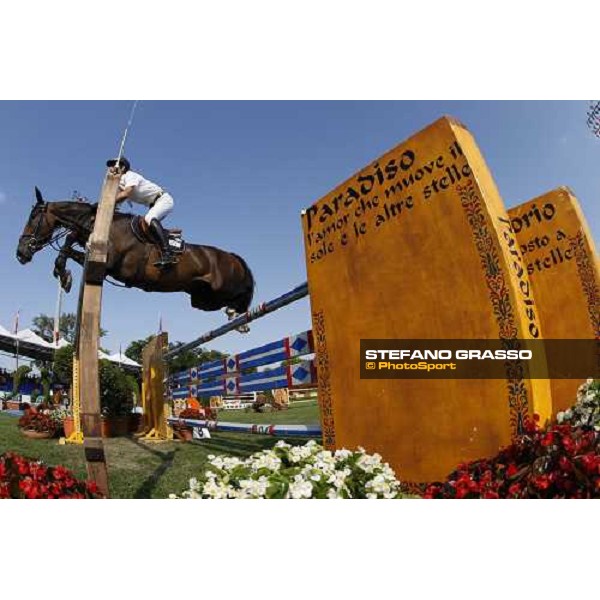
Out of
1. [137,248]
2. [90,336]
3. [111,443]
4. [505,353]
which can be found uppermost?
[137,248]

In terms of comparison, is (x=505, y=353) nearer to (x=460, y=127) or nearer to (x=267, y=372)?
(x=460, y=127)

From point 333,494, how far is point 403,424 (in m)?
0.81

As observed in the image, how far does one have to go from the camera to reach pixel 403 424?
99.0 inches

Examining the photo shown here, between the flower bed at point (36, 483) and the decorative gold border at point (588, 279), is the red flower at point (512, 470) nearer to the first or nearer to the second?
the decorative gold border at point (588, 279)

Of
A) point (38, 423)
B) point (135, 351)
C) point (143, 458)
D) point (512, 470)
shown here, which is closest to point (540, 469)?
point (512, 470)

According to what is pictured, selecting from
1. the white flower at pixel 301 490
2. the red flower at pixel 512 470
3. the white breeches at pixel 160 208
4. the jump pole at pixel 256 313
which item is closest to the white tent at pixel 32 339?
the jump pole at pixel 256 313

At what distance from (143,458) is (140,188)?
2660mm

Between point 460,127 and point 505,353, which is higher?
point 460,127

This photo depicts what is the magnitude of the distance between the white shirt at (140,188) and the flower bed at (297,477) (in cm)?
220

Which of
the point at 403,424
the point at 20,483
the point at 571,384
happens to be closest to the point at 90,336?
the point at 20,483

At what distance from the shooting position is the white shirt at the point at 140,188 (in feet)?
11.3

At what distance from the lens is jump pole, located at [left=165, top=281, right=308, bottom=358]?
138 inches

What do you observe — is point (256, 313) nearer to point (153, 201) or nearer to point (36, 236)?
point (153, 201)

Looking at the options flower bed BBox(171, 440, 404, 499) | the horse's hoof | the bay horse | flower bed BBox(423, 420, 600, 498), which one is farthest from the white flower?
the horse's hoof
